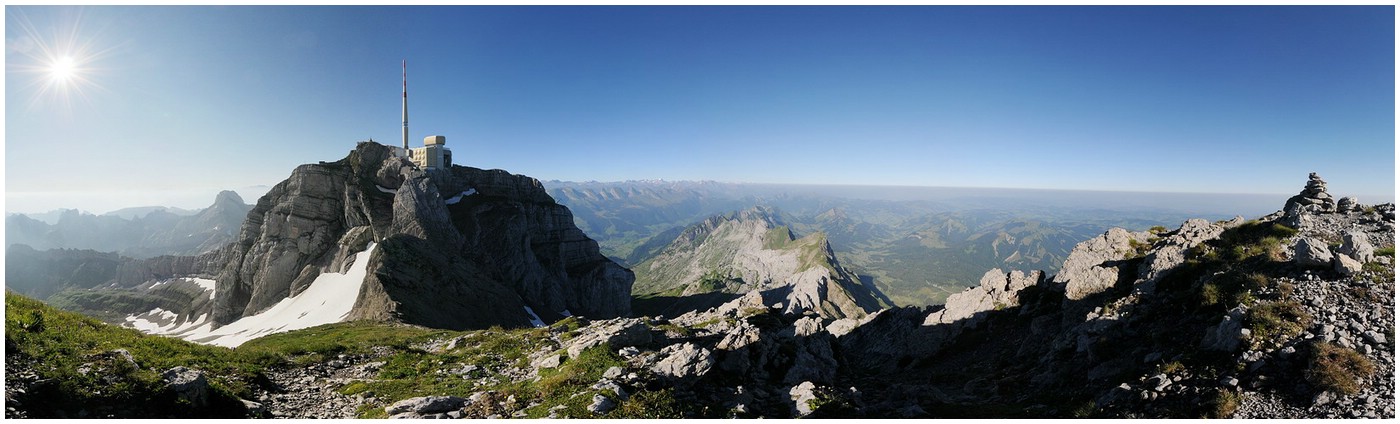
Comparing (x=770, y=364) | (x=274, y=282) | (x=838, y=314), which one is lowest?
(x=838, y=314)

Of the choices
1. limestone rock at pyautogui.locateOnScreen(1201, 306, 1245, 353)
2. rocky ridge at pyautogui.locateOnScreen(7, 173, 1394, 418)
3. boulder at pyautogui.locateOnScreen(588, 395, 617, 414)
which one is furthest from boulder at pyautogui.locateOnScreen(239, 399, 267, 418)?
limestone rock at pyautogui.locateOnScreen(1201, 306, 1245, 353)

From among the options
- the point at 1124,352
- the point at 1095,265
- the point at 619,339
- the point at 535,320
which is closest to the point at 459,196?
the point at 535,320

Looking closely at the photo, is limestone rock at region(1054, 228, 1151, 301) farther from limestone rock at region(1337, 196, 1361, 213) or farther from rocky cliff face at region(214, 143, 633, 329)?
rocky cliff face at region(214, 143, 633, 329)

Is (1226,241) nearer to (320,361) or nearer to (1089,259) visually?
(1089,259)

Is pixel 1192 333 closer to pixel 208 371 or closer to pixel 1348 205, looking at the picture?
pixel 1348 205

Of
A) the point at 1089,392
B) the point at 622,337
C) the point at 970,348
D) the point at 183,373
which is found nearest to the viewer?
the point at 183,373

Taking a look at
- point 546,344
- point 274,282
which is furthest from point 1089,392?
point 274,282
